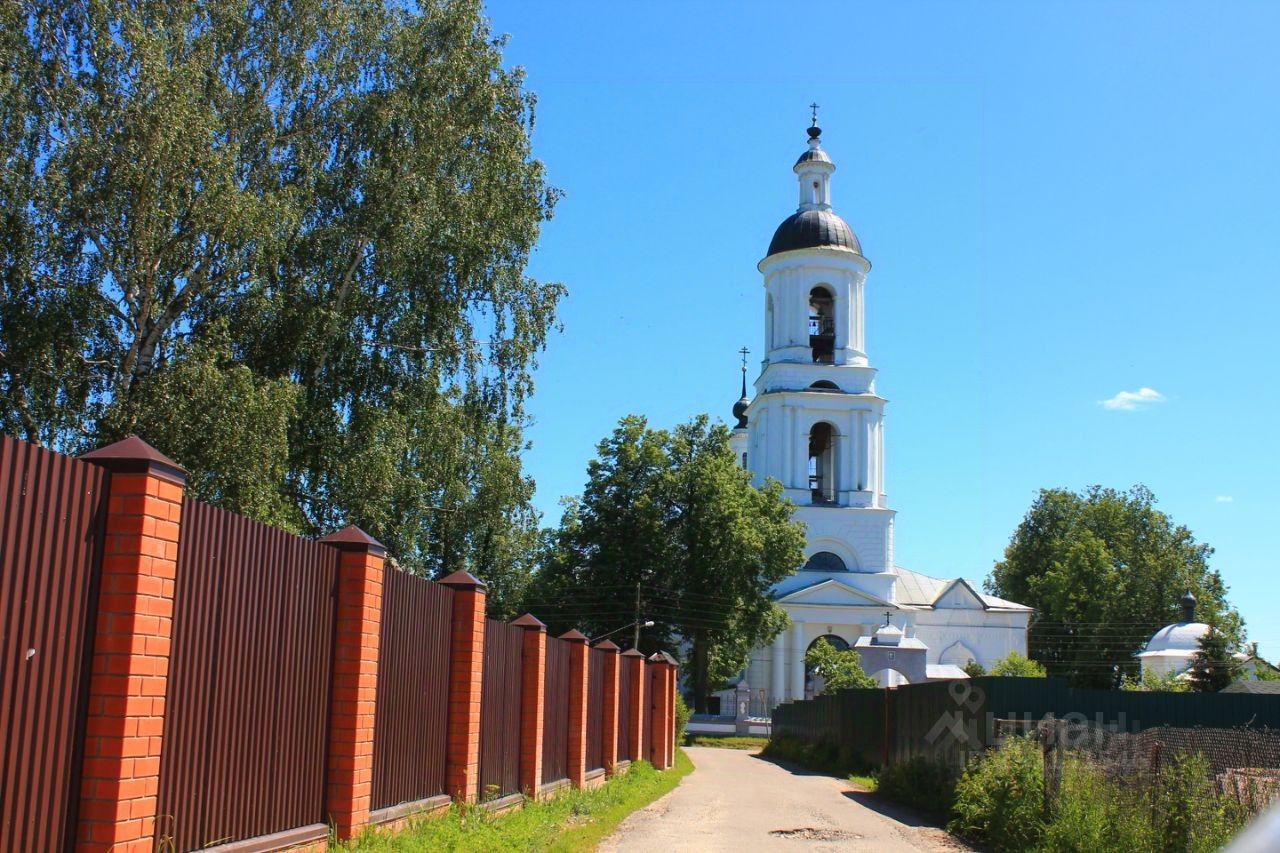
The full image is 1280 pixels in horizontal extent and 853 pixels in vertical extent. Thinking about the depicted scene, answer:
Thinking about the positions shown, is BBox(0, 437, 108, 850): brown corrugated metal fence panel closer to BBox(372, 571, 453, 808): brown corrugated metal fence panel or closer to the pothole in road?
Result: BBox(372, 571, 453, 808): brown corrugated metal fence panel

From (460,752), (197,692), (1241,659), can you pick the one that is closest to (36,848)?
(197,692)

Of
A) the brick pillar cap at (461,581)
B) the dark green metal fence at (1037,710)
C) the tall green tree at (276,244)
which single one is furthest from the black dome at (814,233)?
the brick pillar cap at (461,581)

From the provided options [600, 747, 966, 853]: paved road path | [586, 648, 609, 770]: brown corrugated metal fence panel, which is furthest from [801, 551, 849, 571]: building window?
[586, 648, 609, 770]: brown corrugated metal fence panel

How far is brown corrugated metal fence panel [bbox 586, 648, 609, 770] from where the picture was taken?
63.5 ft

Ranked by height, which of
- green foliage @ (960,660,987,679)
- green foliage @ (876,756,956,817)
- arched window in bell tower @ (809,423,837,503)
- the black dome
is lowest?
green foliage @ (876,756,956,817)

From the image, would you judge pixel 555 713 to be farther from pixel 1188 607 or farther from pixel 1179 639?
pixel 1188 607

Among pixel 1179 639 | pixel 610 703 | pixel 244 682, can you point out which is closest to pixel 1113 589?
pixel 1179 639

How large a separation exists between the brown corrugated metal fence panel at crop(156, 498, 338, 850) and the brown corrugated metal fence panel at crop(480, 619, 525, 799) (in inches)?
166

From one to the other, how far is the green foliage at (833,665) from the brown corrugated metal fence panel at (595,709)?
20.5 meters

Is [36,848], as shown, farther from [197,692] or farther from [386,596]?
[386,596]

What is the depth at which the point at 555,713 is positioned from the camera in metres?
16.9

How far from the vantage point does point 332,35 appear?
2067cm

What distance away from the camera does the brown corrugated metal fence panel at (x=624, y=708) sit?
22281mm

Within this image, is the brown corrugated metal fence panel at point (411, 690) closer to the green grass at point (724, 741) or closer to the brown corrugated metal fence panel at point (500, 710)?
the brown corrugated metal fence panel at point (500, 710)
